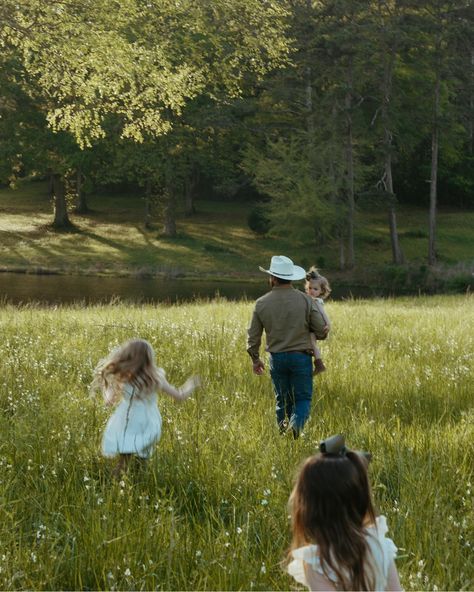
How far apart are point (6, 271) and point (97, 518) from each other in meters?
38.1

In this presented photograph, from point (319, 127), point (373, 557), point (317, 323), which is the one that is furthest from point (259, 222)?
point (373, 557)

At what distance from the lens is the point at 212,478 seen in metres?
5.34

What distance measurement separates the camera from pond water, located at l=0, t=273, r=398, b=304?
101 ft

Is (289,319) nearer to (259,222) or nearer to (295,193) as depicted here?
(295,193)

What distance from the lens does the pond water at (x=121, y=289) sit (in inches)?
1215

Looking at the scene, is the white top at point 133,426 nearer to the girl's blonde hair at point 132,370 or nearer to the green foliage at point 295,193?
the girl's blonde hair at point 132,370

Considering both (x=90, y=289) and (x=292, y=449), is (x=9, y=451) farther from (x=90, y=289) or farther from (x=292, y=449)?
(x=90, y=289)

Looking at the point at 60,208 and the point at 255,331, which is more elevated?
the point at 60,208

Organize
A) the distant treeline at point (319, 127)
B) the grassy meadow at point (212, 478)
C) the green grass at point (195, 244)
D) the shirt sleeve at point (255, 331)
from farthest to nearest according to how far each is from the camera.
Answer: the green grass at point (195, 244)
the distant treeline at point (319, 127)
the shirt sleeve at point (255, 331)
the grassy meadow at point (212, 478)

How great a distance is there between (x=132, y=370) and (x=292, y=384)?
7.17 ft

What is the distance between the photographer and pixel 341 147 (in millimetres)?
41844

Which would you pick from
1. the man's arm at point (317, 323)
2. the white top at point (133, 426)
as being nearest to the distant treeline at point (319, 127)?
the man's arm at point (317, 323)

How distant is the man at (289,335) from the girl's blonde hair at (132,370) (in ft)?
6.02

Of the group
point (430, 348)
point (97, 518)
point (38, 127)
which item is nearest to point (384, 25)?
point (38, 127)
